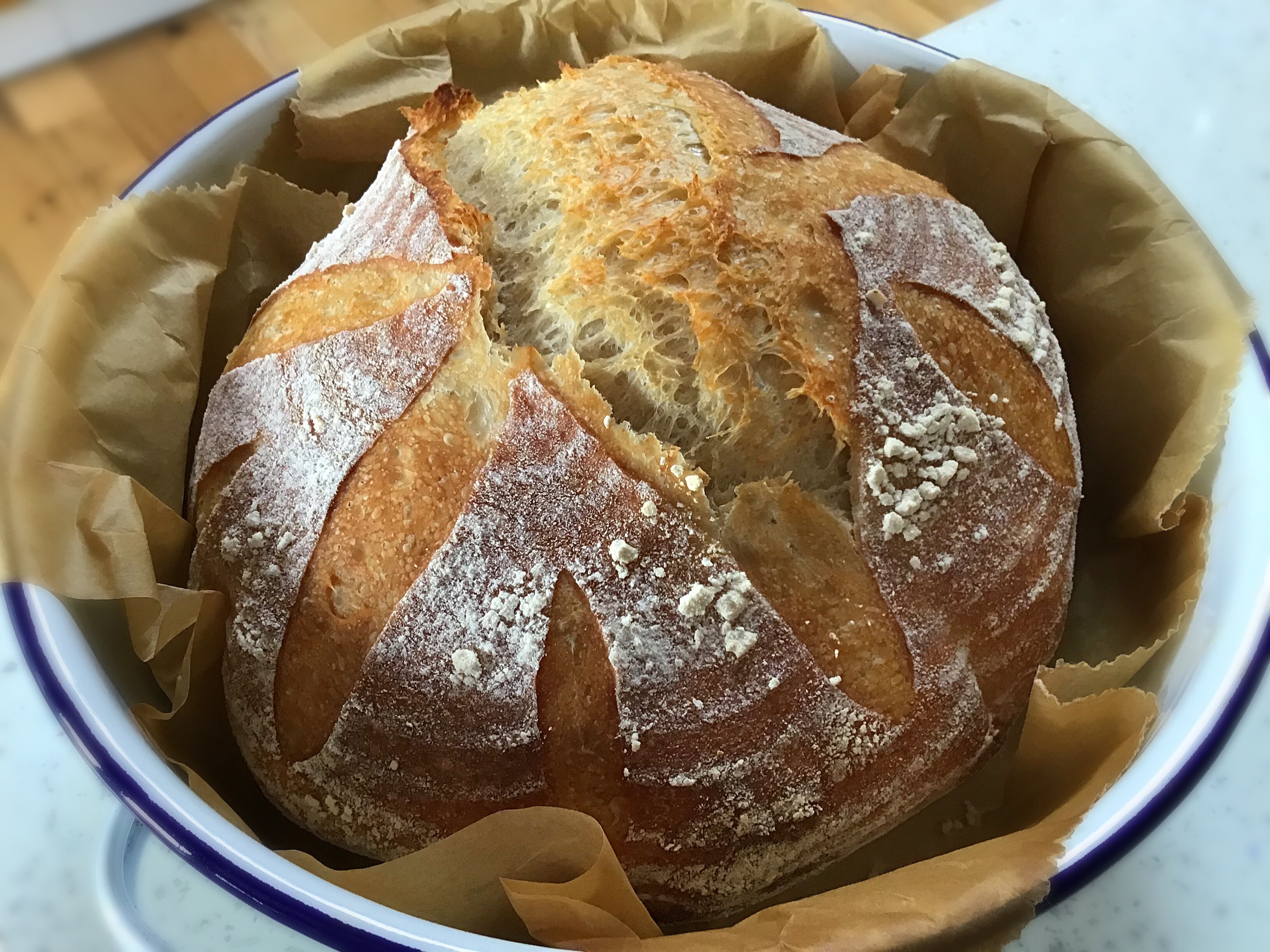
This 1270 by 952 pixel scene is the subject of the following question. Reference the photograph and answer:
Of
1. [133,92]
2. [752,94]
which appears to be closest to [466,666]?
[752,94]

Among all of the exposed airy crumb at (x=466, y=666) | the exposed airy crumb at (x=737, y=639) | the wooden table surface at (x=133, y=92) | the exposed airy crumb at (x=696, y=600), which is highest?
the wooden table surface at (x=133, y=92)

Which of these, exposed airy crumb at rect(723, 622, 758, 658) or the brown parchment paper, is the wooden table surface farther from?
exposed airy crumb at rect(723, 622, 758, 658)

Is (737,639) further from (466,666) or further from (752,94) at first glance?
(752,94)

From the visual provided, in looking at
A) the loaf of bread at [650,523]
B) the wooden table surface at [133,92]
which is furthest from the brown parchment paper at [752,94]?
the wooden table surface at [133,92]

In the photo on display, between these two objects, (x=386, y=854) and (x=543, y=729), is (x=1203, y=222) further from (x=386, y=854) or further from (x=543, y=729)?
(x=386, y=854)

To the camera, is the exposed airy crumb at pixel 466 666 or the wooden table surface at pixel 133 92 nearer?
the exposed airy crumb at pixel 466 666

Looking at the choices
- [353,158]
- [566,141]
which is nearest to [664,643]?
[566,141]

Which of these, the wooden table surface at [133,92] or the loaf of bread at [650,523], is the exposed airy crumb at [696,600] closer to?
the loaf of bread at [650,523]
